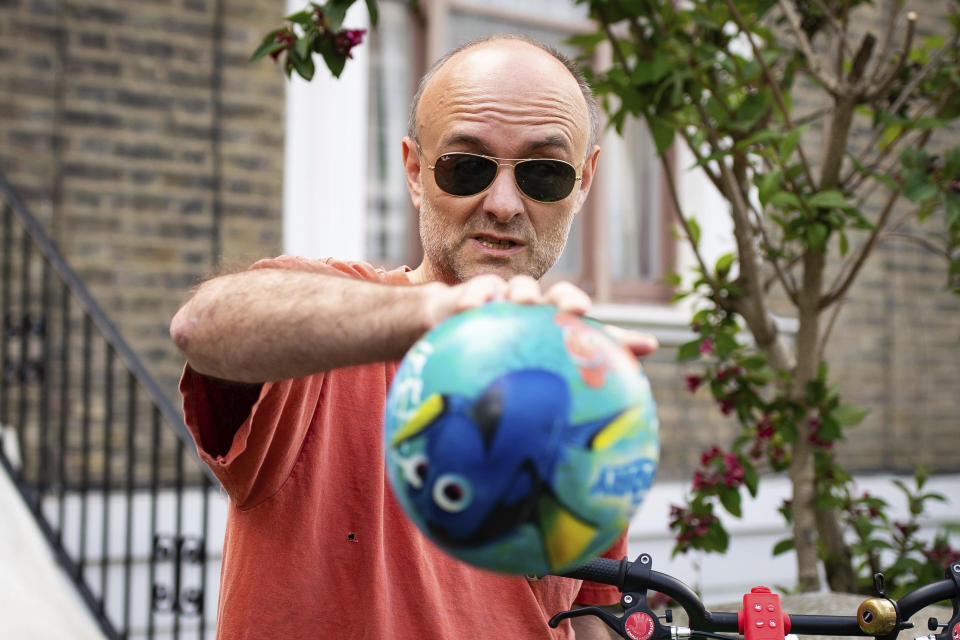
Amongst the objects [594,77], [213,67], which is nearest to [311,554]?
[594,77]

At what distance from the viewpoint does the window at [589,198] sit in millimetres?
5895

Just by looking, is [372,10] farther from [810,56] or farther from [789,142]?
[810,56]

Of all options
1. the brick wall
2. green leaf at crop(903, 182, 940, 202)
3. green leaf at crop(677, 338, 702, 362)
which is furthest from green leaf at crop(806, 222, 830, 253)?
the brick wall

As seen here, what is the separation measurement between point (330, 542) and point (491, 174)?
74 centimetres

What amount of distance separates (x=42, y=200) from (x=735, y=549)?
433 cm

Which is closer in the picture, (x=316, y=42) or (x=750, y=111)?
(x=316, y=42)

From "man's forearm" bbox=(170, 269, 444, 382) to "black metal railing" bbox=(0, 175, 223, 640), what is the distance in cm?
280

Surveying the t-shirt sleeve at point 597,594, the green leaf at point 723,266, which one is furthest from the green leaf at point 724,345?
the t-shirt sleeve at point 597,594

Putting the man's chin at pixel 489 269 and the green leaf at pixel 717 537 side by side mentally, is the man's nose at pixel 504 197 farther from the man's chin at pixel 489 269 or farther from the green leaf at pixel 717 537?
the green leaf at pixel 717 537

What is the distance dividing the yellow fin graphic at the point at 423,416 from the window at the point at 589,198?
15.1 ft

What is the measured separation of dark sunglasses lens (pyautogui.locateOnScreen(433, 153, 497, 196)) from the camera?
1.82 meters

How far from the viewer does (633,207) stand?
6.72m

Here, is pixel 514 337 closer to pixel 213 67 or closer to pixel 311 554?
pixel 311 554

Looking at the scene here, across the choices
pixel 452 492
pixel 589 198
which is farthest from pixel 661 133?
pixel 589 198
